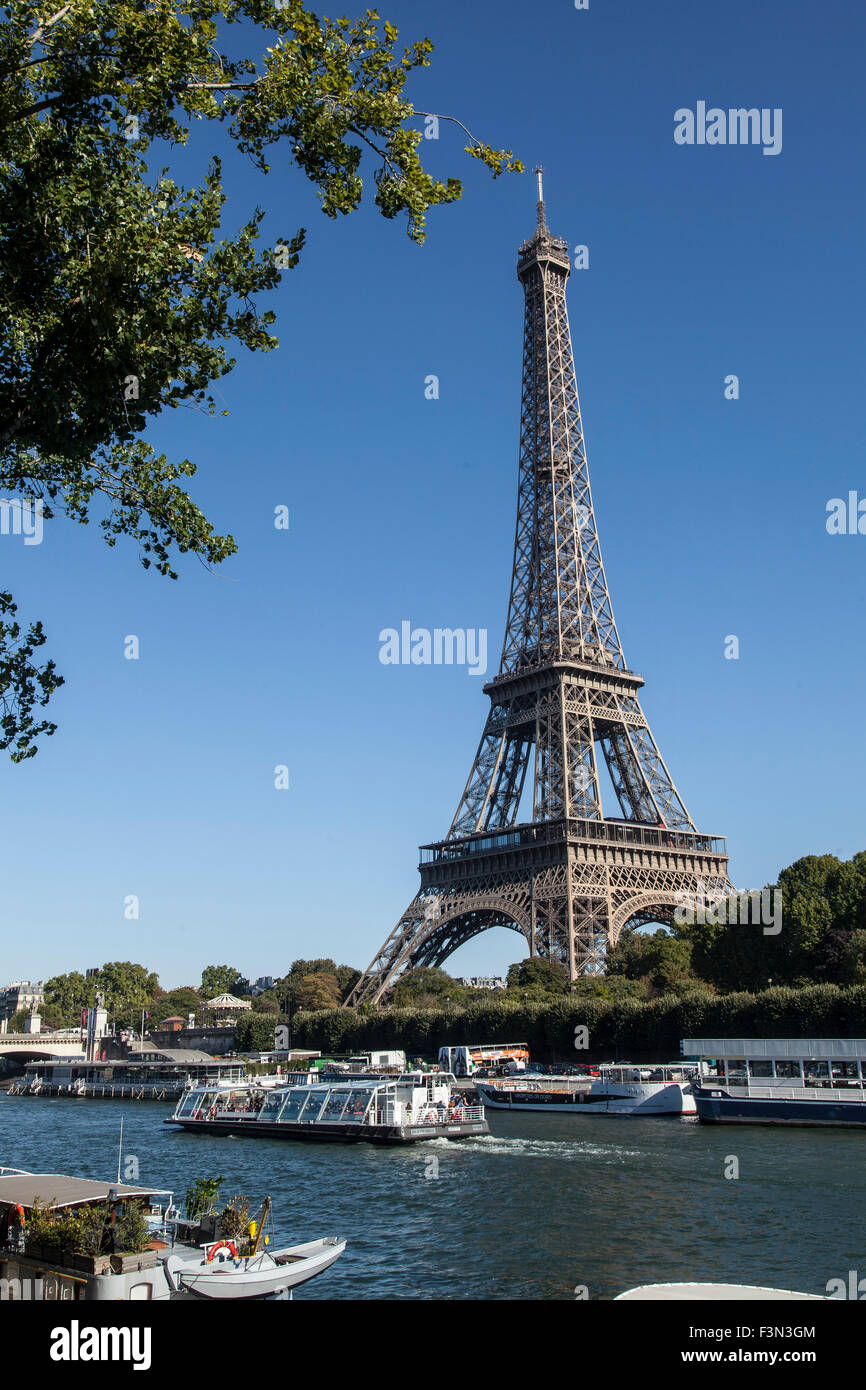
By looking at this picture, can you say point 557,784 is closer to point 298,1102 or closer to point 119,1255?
point 298,1102

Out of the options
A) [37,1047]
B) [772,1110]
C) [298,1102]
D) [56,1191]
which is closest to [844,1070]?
[772,1110]

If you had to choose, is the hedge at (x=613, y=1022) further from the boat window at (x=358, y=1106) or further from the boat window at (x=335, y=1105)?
the boat window at (x=358, y=1106)

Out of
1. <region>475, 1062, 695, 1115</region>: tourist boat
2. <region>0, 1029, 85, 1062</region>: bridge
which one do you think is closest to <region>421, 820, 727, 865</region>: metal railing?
<region>475, 1062, 695, 1115</region>: tourist boat

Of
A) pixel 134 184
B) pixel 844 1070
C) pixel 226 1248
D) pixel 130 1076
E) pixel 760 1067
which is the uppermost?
pixel 134 184

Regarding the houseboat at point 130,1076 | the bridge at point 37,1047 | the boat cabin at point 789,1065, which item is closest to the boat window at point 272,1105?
the boat cabin at point 789,1065

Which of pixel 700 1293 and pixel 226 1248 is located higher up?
pixel 700 1293

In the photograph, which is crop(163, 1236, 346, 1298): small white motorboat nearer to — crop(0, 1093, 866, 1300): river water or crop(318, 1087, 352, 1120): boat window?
crop(0, 1093, 866, 1300): river water

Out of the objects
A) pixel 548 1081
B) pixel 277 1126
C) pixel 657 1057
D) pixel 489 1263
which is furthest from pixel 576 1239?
pixel 657 1057
